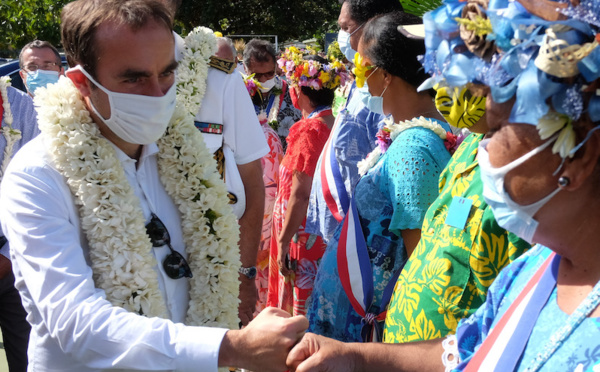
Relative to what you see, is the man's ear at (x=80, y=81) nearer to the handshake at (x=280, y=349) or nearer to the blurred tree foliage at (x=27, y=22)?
the handshake at (x=280, y=349)

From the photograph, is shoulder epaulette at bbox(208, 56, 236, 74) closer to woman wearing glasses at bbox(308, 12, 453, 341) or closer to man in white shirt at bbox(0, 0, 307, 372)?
woman wearing glasses at bbox(308, 12, 453, 341)

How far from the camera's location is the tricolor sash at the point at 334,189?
362 cm

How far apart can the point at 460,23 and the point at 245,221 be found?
7.52 feet

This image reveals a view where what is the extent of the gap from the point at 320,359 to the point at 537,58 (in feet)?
4.15

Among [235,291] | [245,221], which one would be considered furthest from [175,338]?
[245,221]

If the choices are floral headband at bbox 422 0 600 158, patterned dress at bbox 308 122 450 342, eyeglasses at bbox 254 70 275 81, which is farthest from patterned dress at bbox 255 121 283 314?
floral headband at bbox 422 0 600 158

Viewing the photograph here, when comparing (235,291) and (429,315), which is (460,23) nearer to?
(429,315)

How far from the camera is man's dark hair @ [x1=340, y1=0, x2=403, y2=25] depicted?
4.20 meters

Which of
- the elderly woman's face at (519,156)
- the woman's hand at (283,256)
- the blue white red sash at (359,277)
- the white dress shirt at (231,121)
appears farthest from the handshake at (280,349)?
the woman's hand at (283,256)

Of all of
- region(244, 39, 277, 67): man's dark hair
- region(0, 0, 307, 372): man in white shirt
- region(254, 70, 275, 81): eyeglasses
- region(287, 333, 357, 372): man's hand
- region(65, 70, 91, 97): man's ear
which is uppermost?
region(65, 70, 91, 97): man's ear

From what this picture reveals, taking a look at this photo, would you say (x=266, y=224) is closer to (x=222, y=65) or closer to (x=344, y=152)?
(x=344, y=152)

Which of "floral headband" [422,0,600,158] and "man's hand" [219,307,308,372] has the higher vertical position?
"floral headband" [422,0,600,158]

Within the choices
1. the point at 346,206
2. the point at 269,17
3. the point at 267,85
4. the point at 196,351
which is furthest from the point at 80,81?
the point at 269,17

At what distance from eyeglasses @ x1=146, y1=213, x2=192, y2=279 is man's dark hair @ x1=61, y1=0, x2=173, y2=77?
0.58 meters
